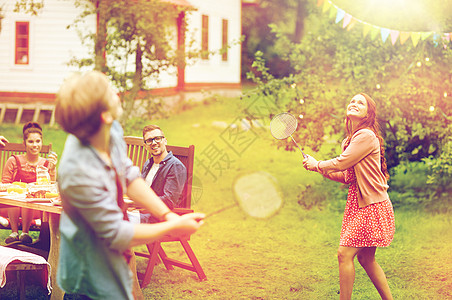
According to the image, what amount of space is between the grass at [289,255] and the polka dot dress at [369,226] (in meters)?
1.33

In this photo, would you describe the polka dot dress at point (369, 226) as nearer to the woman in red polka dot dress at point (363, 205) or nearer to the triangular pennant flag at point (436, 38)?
the woman in red polka dot dress at point (363, 205)

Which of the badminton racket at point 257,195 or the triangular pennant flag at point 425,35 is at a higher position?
the triangular pennant flag at point 425,35

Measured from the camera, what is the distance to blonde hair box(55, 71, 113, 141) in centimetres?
247

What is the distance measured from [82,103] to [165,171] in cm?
363

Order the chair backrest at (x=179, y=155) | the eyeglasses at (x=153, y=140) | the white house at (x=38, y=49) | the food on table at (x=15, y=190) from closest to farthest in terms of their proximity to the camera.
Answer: the food on table at (x=15, y=190), the eyeglasses at (x=153, y=140), the chair backrest at (x=179, y=155), the white house at (x=38, y=49)

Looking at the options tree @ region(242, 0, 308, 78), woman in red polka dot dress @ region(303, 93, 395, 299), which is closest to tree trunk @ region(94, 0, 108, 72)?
woman in red polka dot dress @ region(303, 93, 395, 299)

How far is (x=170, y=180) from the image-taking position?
6.02 metres

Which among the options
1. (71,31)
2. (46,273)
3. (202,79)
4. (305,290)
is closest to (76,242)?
(46,273)

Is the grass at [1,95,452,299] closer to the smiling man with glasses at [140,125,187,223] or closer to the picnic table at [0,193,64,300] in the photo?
the smiling man with glasses at [140,125,187,223]

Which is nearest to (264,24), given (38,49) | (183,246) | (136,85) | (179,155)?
(38,49)

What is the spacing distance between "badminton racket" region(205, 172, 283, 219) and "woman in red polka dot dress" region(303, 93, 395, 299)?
4.60 m

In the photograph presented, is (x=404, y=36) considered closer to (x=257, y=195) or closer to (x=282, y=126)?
(x=282, y=126)

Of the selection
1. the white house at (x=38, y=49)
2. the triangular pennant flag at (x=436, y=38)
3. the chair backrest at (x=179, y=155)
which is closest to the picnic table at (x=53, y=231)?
the chair backrest at (x=179, y=155)

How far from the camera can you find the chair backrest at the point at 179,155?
20.4 ft
